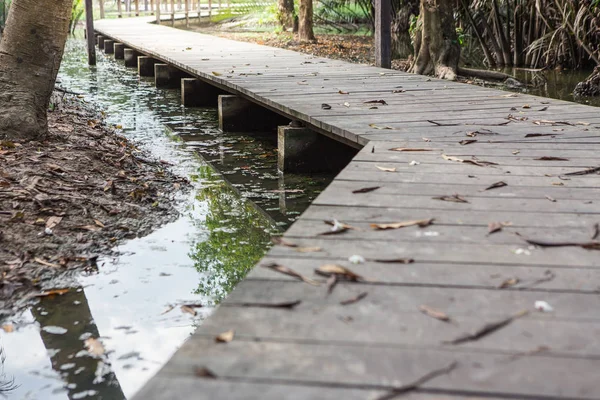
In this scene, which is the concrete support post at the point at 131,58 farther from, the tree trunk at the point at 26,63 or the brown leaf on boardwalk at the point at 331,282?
the brown leaf on boardwalk at the point at 331,282

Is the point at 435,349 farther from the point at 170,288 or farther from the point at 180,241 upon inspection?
the point at 180,241

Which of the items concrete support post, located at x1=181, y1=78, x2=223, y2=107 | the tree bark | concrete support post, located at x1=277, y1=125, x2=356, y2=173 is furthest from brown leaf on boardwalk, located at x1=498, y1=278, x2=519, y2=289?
the tree bark

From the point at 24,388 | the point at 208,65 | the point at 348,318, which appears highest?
the point at 208,65

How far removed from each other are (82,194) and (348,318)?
307cm

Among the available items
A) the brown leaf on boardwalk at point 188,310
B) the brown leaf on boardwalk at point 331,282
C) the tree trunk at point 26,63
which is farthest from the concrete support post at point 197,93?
the brown leaf on boardwalk at point 331,282

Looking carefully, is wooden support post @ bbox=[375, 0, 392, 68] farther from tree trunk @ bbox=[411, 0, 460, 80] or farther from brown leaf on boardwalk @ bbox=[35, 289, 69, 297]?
brown leaf on boardwalk @ bbox=[35, 289, 69, 297]

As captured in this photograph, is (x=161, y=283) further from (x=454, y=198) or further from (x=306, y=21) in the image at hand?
(x=306, y=21)

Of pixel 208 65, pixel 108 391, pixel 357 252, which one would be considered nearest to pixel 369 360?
pixel 357 252

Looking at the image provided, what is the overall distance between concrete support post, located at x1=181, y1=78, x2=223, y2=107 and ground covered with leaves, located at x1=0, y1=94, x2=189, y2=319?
11.3ft

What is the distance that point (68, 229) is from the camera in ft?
13.0

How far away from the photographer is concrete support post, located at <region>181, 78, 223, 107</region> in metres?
9.49

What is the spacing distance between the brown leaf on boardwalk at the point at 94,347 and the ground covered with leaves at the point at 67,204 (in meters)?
0.47

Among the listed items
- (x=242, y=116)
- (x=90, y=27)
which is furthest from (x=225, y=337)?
(x=90, y=27)

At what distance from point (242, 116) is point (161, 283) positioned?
4.30m
